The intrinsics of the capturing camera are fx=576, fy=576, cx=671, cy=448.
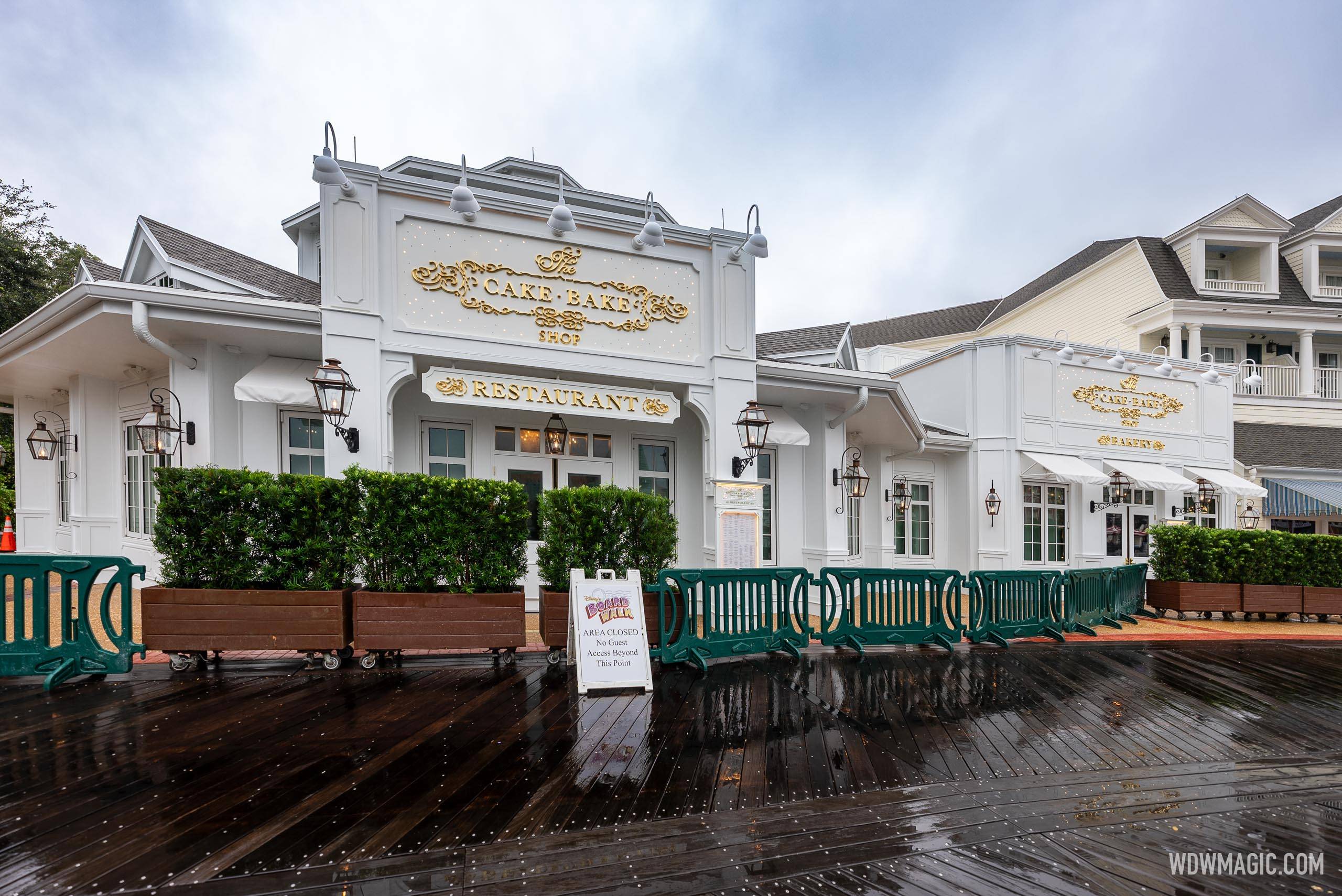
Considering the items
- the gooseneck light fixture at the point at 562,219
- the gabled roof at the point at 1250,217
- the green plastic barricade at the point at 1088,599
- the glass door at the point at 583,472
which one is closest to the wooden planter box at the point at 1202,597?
the green plastic barricade at the point at 1088,599

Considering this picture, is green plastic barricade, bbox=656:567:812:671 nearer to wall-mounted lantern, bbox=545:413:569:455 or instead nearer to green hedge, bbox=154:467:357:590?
green hedge, bbox=154:467:357:590

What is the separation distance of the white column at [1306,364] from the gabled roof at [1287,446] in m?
1.40

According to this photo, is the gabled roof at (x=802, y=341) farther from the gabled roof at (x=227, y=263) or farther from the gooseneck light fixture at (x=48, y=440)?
the gooseneck light fixture at (x=48, y=440)

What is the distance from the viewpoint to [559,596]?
19.6 feet

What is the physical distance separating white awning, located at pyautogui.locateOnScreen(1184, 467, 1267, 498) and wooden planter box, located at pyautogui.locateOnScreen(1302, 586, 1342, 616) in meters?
4.82

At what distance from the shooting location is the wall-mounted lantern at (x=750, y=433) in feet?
27.4

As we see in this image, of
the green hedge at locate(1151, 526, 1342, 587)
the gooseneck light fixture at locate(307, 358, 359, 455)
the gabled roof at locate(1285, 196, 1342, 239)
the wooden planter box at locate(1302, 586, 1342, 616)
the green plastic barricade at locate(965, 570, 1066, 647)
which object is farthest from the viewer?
the gabled roof at locate(1285, 196, 1342, 239)

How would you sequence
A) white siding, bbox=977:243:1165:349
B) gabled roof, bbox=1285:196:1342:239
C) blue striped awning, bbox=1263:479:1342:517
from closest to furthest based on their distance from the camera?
blue striped awning, bbox=1263:479:1342:517 → gabled roof, bbox=1285:196:1342:239 → white siding, bbox=977:243:1165:349

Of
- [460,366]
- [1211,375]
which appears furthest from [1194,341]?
[460,366]

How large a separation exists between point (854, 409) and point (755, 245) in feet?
11.3

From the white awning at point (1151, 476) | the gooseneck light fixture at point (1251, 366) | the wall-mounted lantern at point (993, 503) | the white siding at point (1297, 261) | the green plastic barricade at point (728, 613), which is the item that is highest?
the white siding at point (1297, 261)

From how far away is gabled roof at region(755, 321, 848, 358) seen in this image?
45.9 feet

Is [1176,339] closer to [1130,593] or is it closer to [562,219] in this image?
[1130,593]

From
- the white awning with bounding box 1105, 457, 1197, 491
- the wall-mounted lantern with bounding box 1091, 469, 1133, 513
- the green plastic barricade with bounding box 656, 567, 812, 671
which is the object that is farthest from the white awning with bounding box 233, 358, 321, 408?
the white awning with bounding box 1105, 457, 1197, 491
